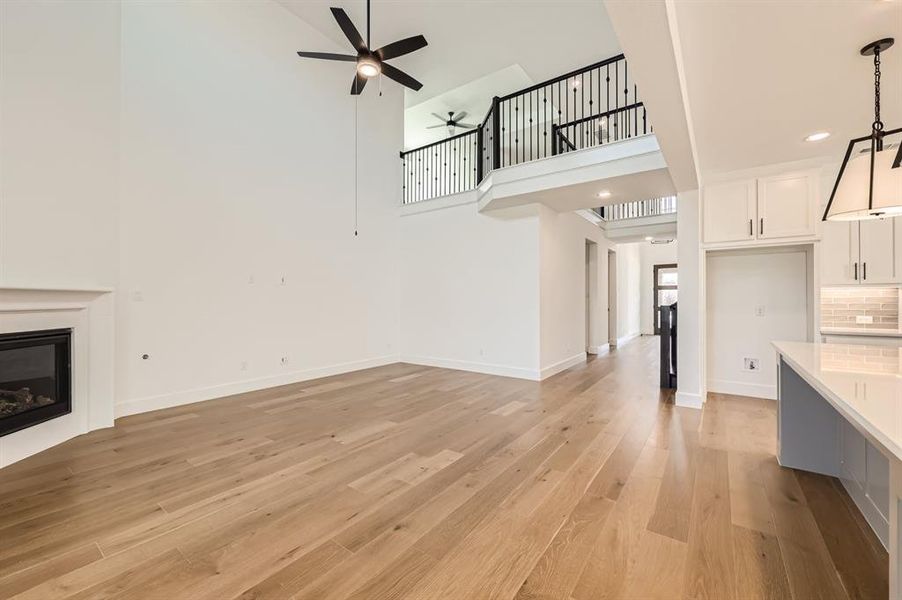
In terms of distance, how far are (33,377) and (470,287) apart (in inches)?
191

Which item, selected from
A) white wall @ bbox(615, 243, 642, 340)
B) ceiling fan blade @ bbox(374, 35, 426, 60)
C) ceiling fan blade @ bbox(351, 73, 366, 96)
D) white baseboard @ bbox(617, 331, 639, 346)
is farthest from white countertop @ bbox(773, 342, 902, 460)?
white wall @ bbox(615, 243, 642, 340)

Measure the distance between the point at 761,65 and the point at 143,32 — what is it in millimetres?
5444

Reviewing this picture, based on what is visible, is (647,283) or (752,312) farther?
(647,283)

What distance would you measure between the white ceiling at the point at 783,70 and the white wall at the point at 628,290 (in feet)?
22.3

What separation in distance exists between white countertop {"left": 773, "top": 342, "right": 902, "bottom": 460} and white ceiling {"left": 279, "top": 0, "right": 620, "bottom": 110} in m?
5.12

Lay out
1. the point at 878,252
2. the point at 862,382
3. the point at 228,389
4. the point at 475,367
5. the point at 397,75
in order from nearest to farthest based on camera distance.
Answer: the point at 862,382, the point at 878,252, the point at 397,75, the point at 228,389, the point at 475,367

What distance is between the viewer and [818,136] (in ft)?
11.0

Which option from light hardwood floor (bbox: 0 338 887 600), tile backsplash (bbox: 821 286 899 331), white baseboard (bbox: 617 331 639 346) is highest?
tile backsplash (bbox: 821 286 899 331)

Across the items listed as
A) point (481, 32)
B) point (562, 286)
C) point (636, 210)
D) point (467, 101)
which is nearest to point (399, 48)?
point (481, 32)

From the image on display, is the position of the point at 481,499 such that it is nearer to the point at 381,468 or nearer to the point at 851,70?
the point at 381,468

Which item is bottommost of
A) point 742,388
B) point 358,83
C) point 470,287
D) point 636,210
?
point 742,388

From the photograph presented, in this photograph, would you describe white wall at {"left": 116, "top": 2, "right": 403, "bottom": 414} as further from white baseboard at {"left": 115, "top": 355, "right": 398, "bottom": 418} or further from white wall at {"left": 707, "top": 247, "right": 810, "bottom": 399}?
white wall at {"left": 707, "top": 247, "right": 810, "bottom": 399}

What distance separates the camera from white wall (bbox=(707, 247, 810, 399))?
443cm

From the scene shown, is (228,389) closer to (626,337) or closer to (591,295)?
(591,295)
